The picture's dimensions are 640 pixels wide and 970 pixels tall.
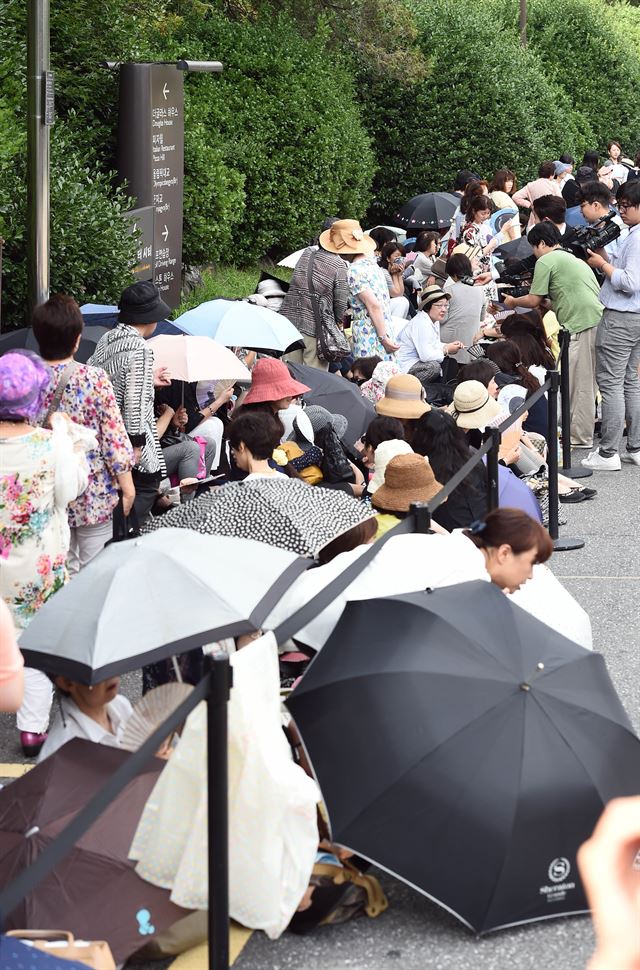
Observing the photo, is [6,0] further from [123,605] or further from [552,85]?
[552,85]

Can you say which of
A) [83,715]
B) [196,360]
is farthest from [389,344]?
[83,715]

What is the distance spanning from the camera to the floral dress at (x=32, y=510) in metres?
5.12

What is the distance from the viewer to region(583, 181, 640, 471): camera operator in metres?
9.80

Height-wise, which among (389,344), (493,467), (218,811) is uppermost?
(218,811)

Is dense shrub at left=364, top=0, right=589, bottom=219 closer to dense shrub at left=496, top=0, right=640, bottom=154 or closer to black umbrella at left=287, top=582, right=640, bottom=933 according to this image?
dense shrub at left=496, top=0, right=640, bottom=154

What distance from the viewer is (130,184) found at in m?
12.6

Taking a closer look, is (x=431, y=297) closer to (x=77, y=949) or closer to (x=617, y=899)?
(x=77, y=949)

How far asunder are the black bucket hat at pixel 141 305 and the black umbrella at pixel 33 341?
46 cm

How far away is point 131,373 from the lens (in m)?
6.63

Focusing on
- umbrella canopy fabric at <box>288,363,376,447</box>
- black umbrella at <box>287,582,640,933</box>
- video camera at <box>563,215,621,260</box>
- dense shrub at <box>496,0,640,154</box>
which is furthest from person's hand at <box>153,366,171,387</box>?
dense shrub at <box>496,0,640,154</box>

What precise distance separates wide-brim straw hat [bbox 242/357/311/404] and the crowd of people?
0.04 feet

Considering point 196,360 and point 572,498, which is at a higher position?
point 196,360

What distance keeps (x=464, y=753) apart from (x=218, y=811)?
2.51 ft

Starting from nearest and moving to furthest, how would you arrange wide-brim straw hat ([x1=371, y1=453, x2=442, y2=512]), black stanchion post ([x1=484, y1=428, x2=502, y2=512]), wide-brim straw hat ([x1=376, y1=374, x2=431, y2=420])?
wide-brim straw hat ([x1=371, y1=453, x2=442, y2=512]) < black stanchion post ([x1=484, y1=428, x2=502, y2=512]) < wide-brim straw hat ([x1=376, y1=374, x2=431, y2=420])
